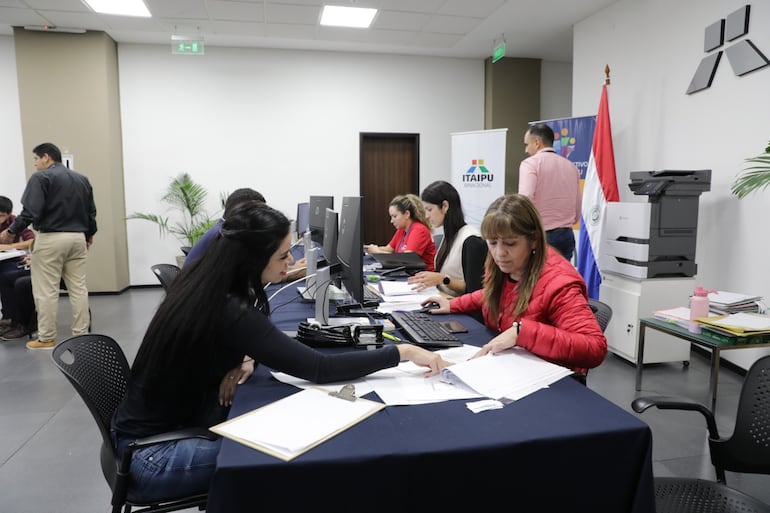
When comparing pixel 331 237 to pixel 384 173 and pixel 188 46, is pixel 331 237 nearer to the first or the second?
pixel 188 46

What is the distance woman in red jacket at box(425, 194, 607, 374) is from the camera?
151cm

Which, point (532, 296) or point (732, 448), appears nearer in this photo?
point (732, 448)

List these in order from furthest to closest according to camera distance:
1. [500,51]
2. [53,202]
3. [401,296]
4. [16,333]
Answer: [500,51]
[16,333]
[53,202]
[401,296]

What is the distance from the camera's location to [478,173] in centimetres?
626

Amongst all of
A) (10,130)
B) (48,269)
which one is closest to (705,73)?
(48,269)

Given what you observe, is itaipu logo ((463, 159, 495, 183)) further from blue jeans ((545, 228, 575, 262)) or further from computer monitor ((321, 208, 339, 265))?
computer monitor ((321, 208, 339, 265))

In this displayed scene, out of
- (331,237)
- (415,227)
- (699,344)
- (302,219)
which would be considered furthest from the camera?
(302,219)

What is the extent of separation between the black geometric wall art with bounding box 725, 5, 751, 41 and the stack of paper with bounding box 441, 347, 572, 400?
3.28m

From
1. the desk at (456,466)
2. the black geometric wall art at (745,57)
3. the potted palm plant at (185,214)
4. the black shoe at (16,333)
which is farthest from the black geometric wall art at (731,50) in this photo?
the black shoe at (16,333)

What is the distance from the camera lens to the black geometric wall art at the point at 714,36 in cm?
360

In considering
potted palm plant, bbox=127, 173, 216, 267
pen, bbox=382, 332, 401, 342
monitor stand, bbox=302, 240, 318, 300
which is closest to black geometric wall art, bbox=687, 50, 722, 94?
monitor stand, bbox=302, 240, 318, 300

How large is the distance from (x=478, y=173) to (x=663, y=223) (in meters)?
3.03

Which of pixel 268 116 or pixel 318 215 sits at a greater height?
pixel 268 116

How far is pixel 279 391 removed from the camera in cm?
132
